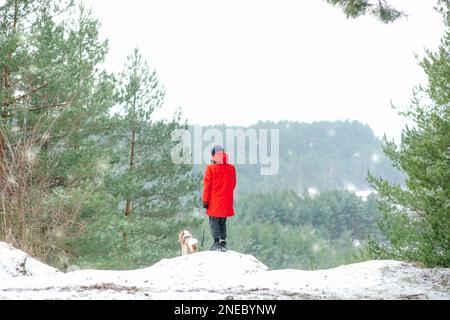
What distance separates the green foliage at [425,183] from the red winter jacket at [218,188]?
2686 mm

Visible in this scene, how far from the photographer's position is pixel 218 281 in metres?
6.68

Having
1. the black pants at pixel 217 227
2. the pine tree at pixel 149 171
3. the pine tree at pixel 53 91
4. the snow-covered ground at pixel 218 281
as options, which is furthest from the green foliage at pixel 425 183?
the pine tree at pixel 149 171

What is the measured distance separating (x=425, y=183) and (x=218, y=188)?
293cm

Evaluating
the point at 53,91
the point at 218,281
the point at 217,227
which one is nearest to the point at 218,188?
the point at 217,227

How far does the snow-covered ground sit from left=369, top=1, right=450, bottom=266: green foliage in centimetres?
57

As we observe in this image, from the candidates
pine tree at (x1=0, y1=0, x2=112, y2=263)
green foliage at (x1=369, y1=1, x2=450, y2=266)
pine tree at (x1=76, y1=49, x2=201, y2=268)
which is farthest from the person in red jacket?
pine tree at (x1=76, y1=49, x2=201, y2=268)

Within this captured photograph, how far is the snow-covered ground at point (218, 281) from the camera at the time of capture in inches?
202

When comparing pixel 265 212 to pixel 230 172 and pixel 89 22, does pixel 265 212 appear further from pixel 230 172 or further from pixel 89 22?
pixel 230 172

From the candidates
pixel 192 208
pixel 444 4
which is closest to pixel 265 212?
pixel 192 208

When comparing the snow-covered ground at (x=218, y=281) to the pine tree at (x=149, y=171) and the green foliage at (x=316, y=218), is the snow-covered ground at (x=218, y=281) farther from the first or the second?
the green foliage at (x=316, y=218)

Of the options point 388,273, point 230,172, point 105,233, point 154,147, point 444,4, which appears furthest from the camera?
point 154,147

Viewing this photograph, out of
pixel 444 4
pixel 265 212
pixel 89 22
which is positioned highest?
pixel 89 22

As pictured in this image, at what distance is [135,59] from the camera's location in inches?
880
